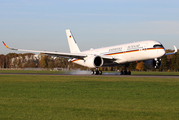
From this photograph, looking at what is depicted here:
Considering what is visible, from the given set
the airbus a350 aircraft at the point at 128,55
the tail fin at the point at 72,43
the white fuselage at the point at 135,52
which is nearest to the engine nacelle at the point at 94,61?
the airbus a350 aircraft at the point at 128,55

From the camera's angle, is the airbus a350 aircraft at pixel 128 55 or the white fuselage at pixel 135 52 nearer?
the white fuselage at pixel 135 52

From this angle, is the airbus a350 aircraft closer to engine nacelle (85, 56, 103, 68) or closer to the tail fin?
engine nacelle (85, 56, 103, 68)

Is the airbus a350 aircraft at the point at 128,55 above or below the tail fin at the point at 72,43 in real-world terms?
below

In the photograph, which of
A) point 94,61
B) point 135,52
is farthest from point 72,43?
point 135,52

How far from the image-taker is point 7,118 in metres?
9.38

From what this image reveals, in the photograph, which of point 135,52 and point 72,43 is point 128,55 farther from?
point 72,43

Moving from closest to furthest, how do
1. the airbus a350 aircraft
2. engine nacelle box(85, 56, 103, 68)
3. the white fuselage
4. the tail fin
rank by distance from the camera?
the white fuselage, the airbus a350 aircraft, engine nacelle box(85, 56, 103, 68), the tail fin

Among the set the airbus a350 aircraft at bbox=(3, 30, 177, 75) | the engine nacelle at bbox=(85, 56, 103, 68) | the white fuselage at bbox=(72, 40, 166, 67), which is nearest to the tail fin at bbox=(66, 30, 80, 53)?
the airbus a350 aircraft at bbox=(3, 30, 177, 75)

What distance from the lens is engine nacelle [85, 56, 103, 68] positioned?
44.5 meters

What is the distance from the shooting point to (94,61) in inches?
1767

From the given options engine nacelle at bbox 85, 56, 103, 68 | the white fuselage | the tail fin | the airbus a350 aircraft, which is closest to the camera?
the white fuselage

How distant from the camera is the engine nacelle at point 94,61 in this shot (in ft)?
146

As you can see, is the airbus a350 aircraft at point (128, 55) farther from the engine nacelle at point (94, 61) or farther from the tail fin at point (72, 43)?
the tail fin at point (72, 43)

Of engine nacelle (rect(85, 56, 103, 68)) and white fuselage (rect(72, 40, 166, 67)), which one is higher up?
white fuselage (rect(72, 40, 166, 67))
